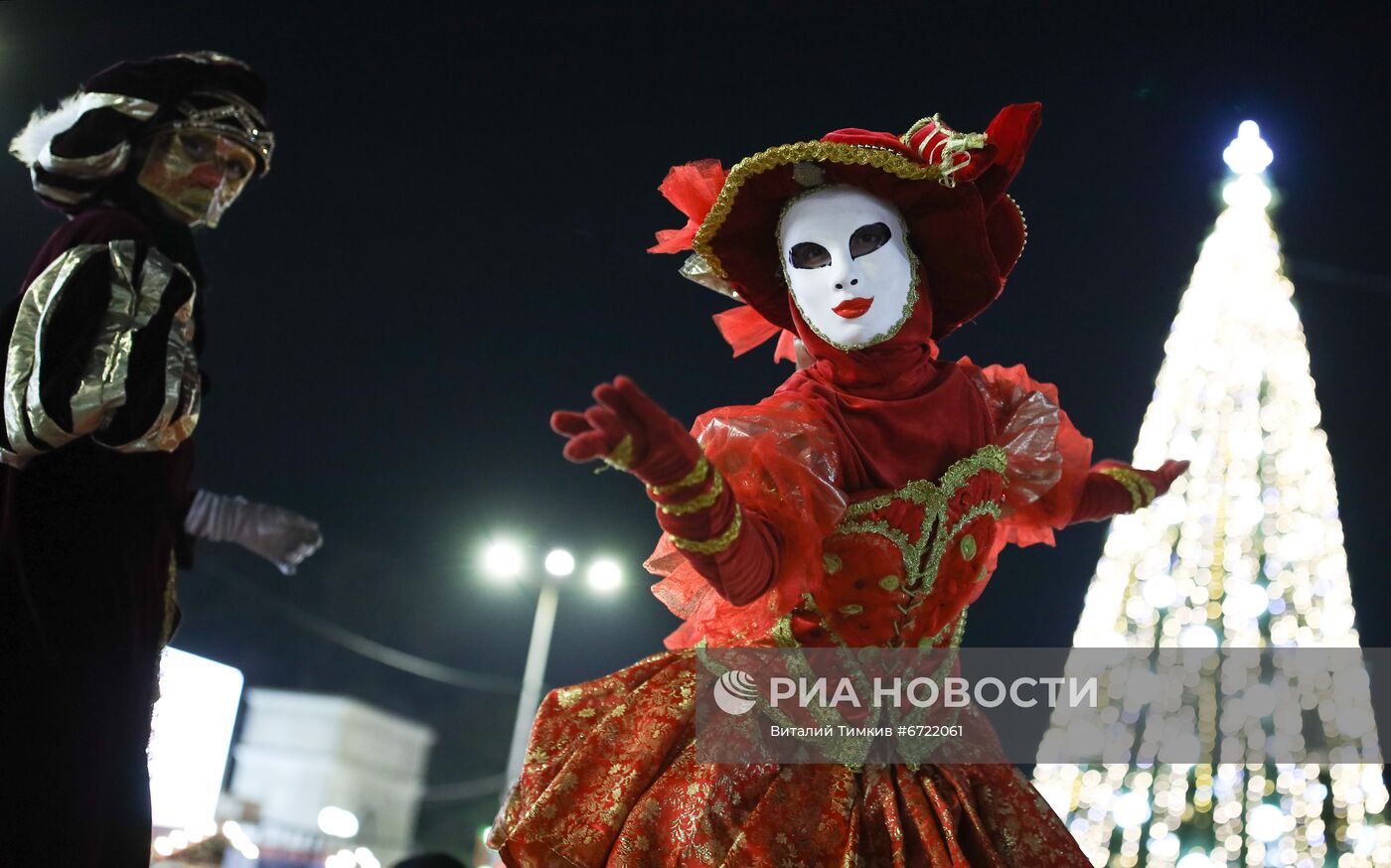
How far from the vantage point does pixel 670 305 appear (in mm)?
7785

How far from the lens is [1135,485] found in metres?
2.61

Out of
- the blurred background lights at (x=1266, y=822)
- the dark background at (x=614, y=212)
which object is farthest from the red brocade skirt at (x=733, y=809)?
the blurred background lights at (x=1266, y=822)

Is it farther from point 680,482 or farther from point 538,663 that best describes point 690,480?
point 538,663

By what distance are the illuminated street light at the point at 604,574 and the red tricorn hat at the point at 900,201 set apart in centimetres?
615

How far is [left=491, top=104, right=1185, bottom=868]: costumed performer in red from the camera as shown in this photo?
187 cm

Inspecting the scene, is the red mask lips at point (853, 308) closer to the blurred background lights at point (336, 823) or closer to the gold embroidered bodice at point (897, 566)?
the gold embroidered bodice at point (897, 566)

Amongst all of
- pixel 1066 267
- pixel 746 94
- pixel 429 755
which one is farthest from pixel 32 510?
pixel 429 755

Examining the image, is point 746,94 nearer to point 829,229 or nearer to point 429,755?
point 829,229

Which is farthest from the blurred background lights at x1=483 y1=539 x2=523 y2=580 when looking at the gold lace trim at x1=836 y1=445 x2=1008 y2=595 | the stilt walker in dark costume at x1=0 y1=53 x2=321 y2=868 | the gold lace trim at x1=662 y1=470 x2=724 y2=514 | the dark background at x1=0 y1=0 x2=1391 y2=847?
the gold lace trim at x1=662 y1=470 x2=724 y2=514

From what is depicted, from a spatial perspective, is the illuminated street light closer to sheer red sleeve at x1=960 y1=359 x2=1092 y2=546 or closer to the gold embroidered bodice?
sheer red sleeve at x1=960 y1=359 x2=1092 y2=546

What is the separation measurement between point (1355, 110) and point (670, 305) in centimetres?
408

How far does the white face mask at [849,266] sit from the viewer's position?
2217 mm

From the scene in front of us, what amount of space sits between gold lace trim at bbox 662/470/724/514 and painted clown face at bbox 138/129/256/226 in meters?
1.85

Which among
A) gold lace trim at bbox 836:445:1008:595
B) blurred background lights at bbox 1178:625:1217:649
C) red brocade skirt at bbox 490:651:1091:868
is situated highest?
blurred background lights at bbox 1178:625:1217:649
